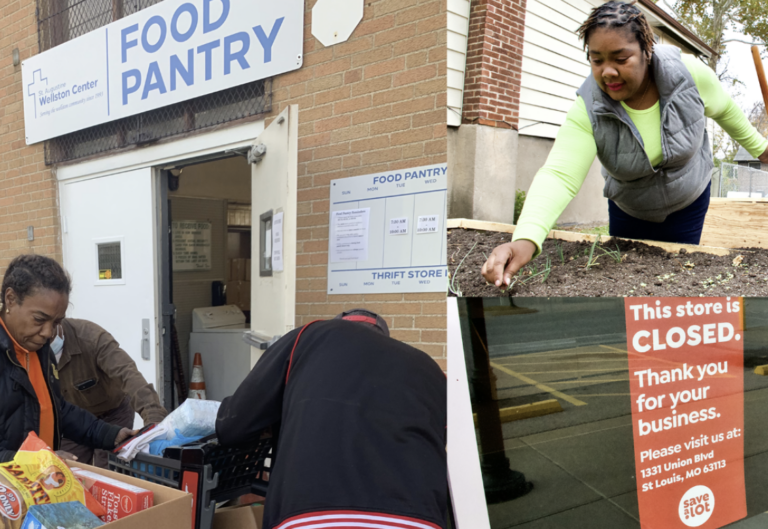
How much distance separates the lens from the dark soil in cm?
112

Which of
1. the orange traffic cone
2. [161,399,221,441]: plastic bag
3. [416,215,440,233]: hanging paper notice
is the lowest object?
the orange traffic cone

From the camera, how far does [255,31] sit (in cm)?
268

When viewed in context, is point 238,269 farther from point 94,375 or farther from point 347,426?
point 347,426

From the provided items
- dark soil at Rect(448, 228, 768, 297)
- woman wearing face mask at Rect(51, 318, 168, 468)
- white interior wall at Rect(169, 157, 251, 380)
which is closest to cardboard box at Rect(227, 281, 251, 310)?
white interior wall at Rect(169, 157, 251, 380)

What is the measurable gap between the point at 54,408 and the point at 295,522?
1035 mm

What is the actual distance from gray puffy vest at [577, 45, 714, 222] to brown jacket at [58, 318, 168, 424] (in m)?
1.72

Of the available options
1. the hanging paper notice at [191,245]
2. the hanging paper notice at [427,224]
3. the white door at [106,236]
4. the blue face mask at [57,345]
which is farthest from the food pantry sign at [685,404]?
the hanging paper notice at [191,245]

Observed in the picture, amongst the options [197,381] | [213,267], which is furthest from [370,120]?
[213,267]

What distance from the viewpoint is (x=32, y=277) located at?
1804mm

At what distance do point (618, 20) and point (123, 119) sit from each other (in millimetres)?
2694

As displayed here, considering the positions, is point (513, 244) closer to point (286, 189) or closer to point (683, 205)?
point (683, 205)

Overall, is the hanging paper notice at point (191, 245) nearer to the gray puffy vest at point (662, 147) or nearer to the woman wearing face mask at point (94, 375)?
the woman wearing face mask at point (94, 375)

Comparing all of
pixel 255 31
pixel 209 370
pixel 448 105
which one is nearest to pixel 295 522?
pixel 448 105

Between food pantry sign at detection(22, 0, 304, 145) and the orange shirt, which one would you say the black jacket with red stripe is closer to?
the orange shirt
